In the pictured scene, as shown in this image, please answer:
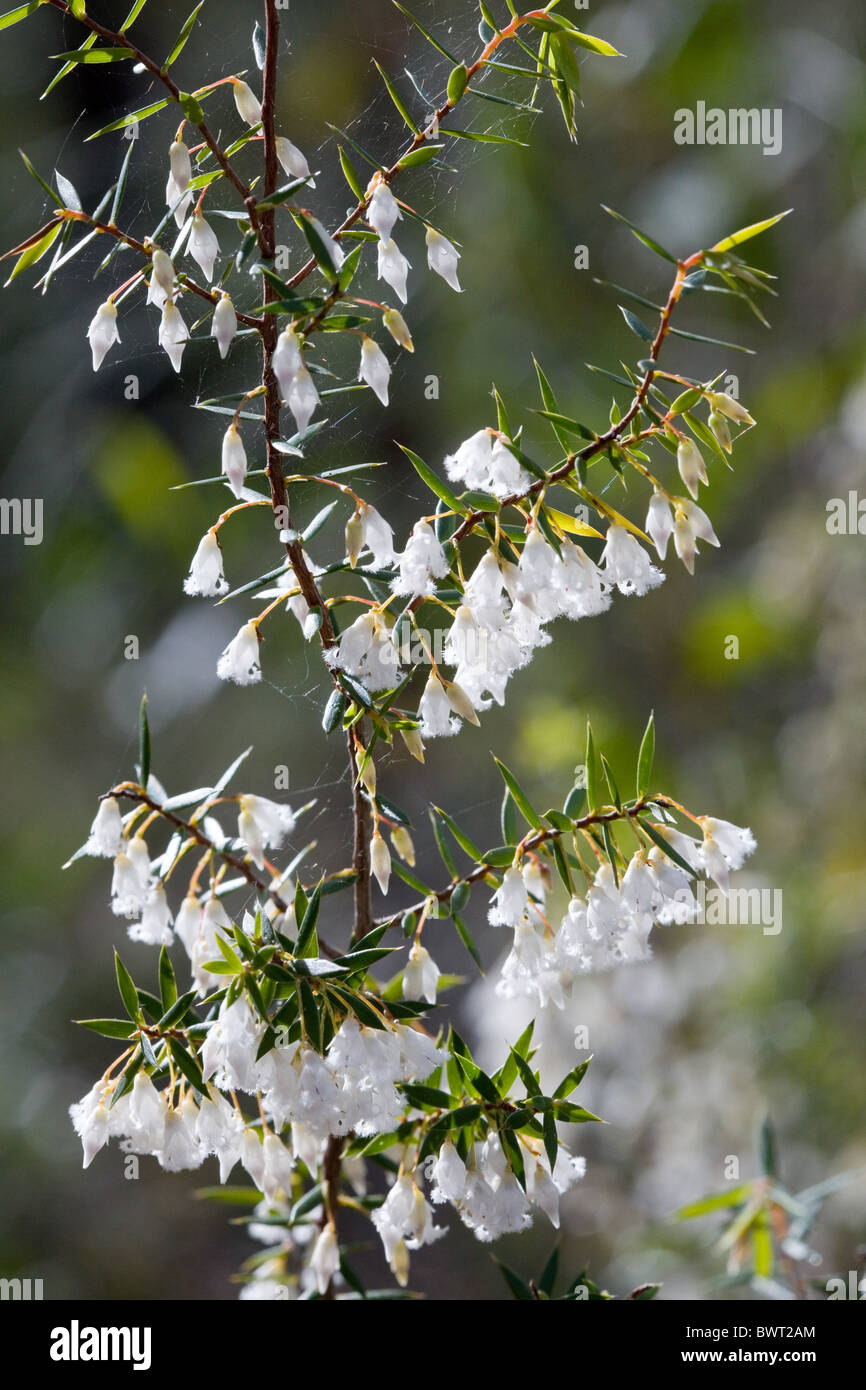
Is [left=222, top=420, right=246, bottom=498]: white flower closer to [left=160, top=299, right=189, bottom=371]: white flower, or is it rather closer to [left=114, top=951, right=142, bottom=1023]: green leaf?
[left=160, top=299, right=189, bottom=371]: white flower

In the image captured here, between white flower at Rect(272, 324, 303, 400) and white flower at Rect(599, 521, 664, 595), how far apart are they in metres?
0.16

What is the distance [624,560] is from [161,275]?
9.3 inches

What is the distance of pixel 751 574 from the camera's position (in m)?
1.87

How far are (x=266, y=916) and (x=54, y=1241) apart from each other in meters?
1.73

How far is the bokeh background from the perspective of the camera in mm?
1550

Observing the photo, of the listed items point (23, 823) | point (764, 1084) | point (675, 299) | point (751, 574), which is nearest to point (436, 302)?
point (751, 574)

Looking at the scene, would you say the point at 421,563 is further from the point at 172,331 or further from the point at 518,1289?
the point at 518,1289

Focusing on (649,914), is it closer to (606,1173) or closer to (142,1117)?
(142,1117)

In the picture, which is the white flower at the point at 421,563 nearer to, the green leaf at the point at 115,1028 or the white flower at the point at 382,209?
the white flower at the point at 382,209

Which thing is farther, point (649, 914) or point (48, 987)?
point (48, 987)

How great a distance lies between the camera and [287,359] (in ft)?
1.47
